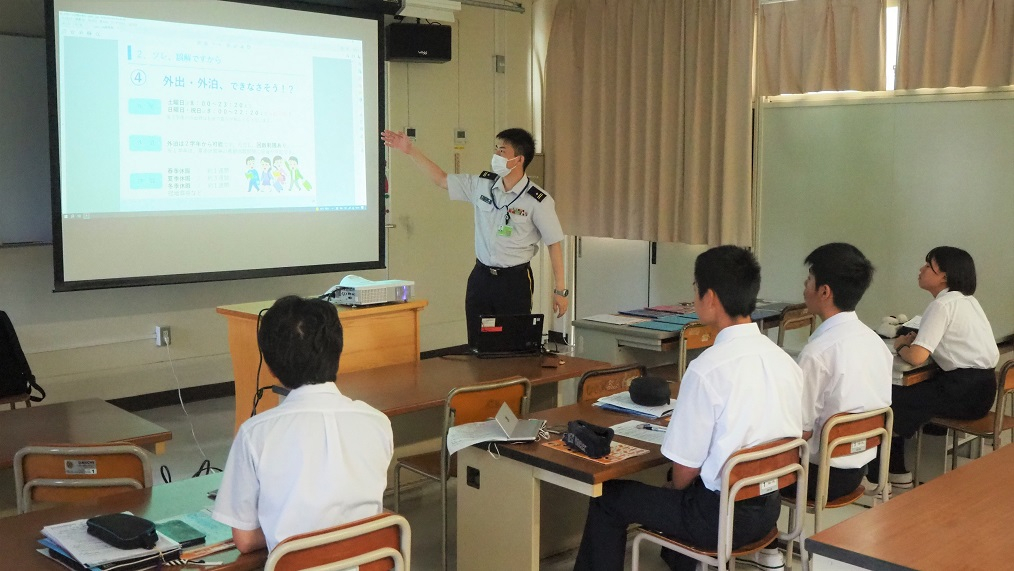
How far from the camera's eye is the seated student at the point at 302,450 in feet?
6.44

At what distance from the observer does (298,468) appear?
1971 millimetres

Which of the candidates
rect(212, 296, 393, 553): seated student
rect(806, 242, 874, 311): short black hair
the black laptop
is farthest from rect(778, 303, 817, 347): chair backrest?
rect(212, 296, 393, 553): seated student

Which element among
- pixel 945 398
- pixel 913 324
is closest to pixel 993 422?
pixel 945 398

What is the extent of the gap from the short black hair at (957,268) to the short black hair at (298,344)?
3.19 metres

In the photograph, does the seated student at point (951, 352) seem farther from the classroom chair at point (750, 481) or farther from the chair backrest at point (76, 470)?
the chair backrest at point (76, 470)

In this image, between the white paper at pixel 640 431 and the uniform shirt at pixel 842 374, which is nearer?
the white paper at pixel 640 431

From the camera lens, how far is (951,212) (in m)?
5.72

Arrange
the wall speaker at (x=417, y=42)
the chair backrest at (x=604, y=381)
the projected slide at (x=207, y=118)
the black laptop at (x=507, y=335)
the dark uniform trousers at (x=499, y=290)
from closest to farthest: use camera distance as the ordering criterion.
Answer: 1. the chair backrest at (x=604, y=381)
2. the black laptop at (x=507, y=335)
3. the projected slide at (x=207, y=118)
4. the dark uniform trousers at (x=499, y=290)
5. the wall speaker at (x=417, y=42)

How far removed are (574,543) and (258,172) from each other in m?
2.95

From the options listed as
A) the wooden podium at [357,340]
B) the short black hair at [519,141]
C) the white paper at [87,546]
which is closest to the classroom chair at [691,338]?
the short black hair at [519,141]

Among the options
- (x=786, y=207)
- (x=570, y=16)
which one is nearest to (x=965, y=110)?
(x=786, y=207)

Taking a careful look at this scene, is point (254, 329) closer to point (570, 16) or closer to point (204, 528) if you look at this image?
point (204, 528)

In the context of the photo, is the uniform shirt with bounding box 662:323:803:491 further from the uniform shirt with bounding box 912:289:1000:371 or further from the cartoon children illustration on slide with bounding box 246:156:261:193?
the cartoon children illustration on slide with bounding box 246:156:261:193

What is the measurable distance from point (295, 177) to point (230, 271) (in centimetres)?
67
